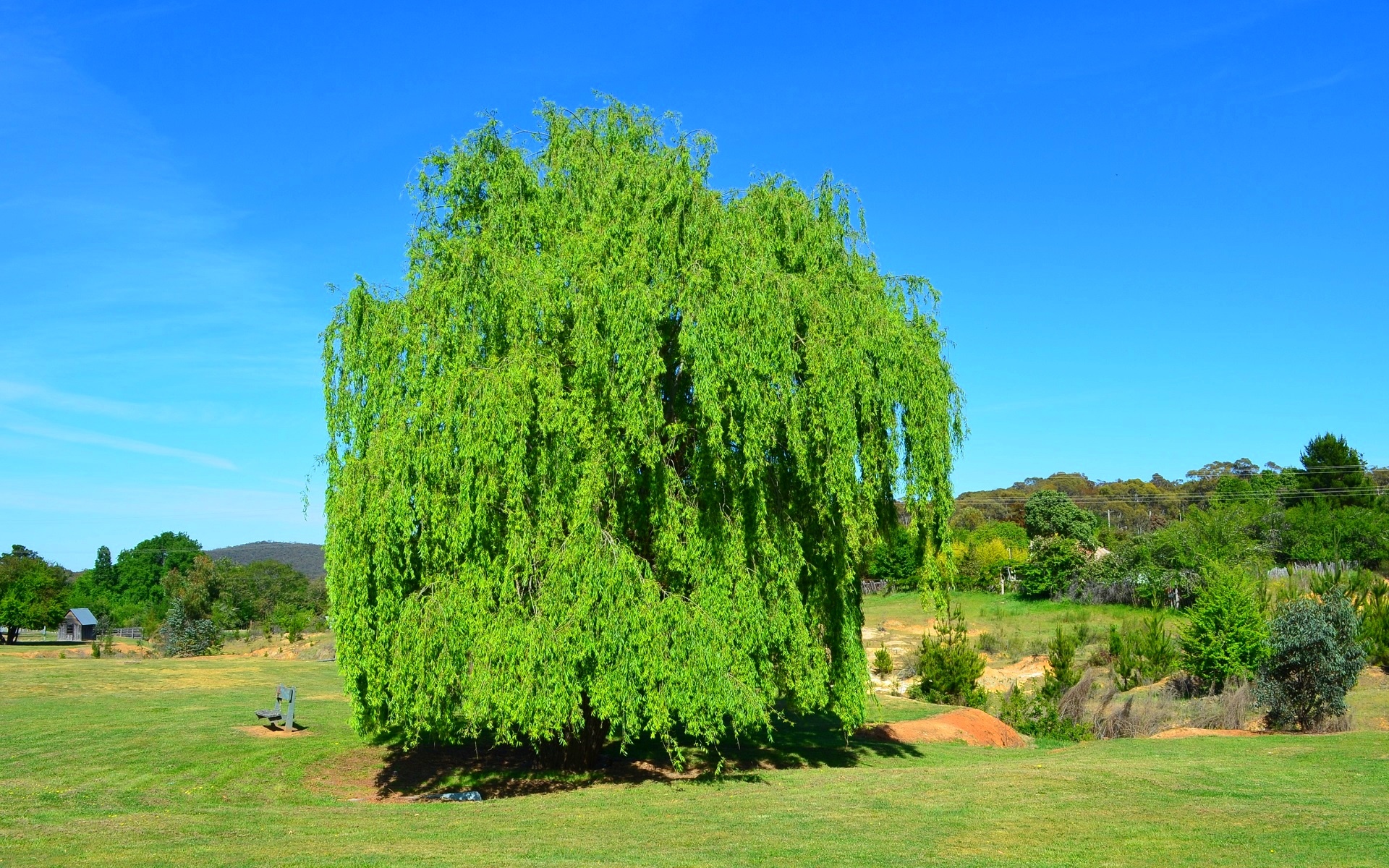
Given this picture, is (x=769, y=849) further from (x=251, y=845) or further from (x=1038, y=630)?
(x=1038, y=630)

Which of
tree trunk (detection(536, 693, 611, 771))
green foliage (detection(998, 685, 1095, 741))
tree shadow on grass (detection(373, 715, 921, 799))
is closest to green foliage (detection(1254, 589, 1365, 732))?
green foliage (detection(998, 685, 1095, 741))

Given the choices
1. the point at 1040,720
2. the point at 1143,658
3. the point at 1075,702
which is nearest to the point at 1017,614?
the point at 1143,658

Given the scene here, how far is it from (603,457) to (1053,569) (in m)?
46.2

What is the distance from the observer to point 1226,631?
2614cm

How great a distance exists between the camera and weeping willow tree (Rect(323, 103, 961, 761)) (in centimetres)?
→ 1461

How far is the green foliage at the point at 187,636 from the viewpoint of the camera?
5294cm

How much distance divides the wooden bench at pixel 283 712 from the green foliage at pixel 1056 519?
62151mm

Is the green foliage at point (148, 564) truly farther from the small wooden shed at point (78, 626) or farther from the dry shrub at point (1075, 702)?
→ the dry shrub at point (1075, 702)

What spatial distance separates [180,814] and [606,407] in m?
7.81

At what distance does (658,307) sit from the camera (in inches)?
594

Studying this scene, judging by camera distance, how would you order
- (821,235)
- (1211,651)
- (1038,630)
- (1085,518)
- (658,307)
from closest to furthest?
(658,307) < (821,235) < (1211,651) < (1038,630) < (1085,518)

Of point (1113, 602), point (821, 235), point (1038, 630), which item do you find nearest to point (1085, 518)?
point (1113, 602)

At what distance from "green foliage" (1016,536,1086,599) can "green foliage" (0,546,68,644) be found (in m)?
60.5

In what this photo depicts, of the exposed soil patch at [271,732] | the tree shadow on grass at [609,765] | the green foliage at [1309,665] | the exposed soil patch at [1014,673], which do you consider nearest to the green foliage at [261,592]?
the exposed soil patch at [271,732]
